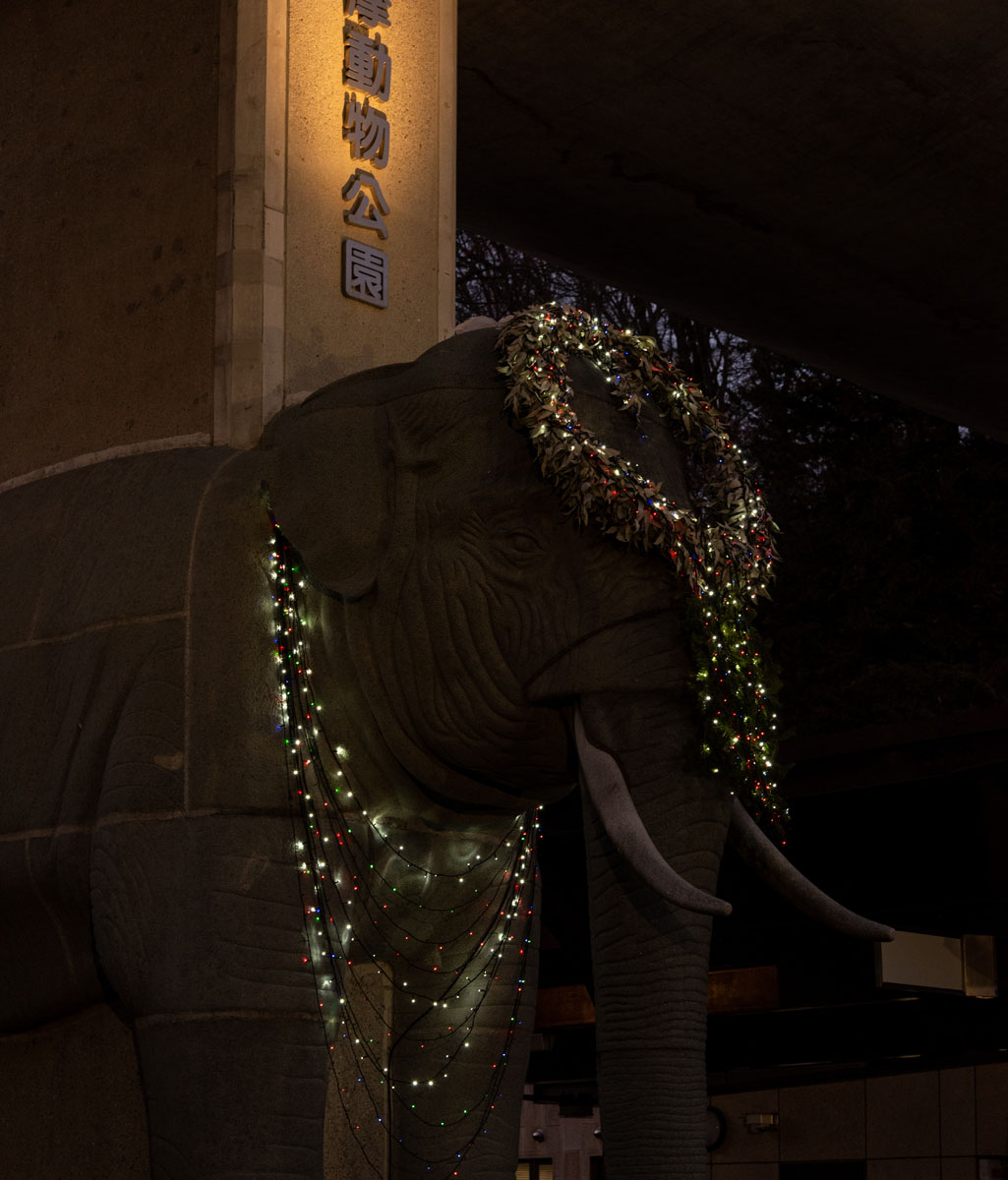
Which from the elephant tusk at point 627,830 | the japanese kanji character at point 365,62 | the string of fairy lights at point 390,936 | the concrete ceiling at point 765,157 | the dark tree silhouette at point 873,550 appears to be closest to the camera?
the elephant tusk at point 627,830

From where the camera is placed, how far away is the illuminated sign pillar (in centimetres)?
534

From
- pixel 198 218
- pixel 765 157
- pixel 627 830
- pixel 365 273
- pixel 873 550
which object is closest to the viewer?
pixel 627 830

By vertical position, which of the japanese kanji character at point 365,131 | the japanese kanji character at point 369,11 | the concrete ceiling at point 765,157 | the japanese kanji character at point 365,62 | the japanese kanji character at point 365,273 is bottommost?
the japanese kanji character at point 365,273

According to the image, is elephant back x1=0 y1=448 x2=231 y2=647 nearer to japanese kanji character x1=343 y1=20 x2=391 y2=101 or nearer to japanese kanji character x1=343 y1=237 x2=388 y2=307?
japanese kanji character x1=343 y1=237 x2=388 y2=307

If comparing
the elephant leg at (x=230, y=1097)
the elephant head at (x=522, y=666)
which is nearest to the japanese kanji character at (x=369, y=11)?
the elephant head at (x=522, y=666)

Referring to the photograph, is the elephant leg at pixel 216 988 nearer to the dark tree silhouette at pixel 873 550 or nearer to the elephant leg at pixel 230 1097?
the elephant leg at pixel 230 1097

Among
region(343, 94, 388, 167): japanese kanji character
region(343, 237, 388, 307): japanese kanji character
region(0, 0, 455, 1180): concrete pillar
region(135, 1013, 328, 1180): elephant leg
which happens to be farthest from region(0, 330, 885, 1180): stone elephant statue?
region(343, 94, 388, 167): japanese kanji character

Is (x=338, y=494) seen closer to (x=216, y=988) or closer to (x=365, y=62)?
(x=216, y=988)

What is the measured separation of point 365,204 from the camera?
5652 mm

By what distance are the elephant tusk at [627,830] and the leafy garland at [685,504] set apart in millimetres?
231

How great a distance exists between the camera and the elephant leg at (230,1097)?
442 centimetres

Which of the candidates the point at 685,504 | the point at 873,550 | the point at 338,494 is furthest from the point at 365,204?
the point at 873,550

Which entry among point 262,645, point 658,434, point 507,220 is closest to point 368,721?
point 262,645

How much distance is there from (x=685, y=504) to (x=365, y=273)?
4.60 feet
